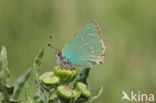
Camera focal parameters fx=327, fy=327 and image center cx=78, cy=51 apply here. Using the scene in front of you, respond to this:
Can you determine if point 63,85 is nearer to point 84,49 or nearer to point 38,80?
point 38,80

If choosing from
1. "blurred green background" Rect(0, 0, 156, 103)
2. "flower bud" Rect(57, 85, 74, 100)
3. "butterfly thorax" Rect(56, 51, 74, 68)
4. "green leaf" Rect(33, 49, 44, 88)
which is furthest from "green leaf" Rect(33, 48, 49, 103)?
"blurred green background" Rect(0, 0, 156, 103)

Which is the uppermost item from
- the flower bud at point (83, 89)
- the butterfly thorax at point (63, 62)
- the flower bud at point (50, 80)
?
the butterfly thorax at point (63, 62)

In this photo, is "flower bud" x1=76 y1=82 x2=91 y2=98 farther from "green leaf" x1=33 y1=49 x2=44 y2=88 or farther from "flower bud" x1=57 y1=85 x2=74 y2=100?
"green leaf" x1=33 y1=49 x2=44 y2=88

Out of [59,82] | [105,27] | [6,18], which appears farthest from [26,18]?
[59,82]

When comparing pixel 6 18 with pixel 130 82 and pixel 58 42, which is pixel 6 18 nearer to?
pixel 58 42

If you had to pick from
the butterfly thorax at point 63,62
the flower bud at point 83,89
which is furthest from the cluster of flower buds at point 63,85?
the butterfly thorax at point 63,62

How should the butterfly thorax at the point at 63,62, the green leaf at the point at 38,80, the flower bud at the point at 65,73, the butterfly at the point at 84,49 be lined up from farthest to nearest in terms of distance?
the butterfly at the point at 84,49
the butterfly thorax at the point at 63,62
the flower bud at the point at 65,73
the green leaf at the point at 38,80

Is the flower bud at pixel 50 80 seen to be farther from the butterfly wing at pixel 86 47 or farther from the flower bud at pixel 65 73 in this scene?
the butterfly wing at pixel 86 47

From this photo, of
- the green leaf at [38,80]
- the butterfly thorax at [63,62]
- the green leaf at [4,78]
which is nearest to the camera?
the green leaf at [4,78]
